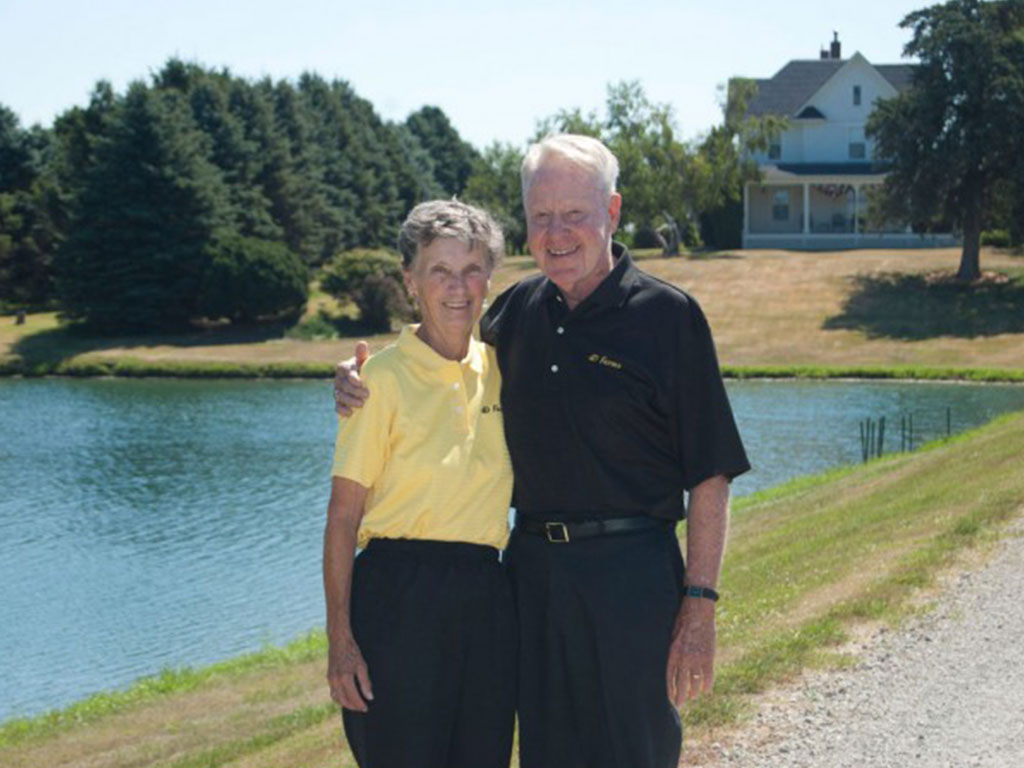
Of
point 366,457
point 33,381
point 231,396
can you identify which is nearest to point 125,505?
point 231,396

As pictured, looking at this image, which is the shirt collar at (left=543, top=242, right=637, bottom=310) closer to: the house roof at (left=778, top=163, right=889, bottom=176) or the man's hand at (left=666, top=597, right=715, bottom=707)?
the man's hand at (left=666, top=597, right=715, bottom=707)

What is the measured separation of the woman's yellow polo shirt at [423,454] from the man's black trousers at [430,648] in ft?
0.25

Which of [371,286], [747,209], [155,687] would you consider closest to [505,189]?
[747,209]

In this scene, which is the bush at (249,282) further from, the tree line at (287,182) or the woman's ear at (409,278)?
the woman's ear at (409,278)

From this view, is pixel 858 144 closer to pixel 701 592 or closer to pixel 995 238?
pixel 995 238

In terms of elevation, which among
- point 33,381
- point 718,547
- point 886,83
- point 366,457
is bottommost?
point 33,381

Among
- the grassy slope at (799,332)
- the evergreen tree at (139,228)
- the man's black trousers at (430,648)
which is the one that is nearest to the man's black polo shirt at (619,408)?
the man's black trousers at (430,648)

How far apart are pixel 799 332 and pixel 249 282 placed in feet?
68.5

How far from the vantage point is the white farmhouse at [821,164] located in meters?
71.0

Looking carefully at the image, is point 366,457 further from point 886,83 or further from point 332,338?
point 886,83

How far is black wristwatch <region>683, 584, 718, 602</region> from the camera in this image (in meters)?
4.72

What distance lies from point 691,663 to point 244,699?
8.66m

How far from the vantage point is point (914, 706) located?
7.29 metres

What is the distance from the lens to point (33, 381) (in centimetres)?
5100
